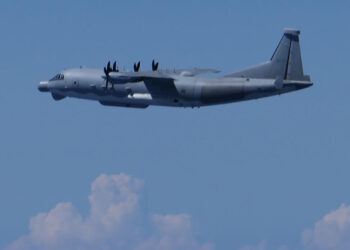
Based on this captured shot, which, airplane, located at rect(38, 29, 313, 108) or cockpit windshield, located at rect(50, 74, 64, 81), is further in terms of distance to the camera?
cockpit windshield, located at rect(50, 74, 64, 81)

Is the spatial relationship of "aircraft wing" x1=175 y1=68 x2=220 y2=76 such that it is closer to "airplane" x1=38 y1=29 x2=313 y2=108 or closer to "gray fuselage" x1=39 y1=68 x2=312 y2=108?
"airplane" x1=38 y1=29 x2=313 y2=108

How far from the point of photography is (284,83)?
84062 mm

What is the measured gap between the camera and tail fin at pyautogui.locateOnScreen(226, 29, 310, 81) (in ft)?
278

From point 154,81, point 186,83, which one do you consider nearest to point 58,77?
point 154,81

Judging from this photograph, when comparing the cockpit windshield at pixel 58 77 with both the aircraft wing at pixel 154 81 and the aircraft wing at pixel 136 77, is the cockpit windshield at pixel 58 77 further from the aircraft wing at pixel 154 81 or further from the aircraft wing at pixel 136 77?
the aircraft wing at pixel 154 81

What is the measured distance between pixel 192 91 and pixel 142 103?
5080 millimetres

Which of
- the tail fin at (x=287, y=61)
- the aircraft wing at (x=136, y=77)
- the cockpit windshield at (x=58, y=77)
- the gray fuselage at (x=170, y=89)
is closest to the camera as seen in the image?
the tail fin at (x=287, y=61)

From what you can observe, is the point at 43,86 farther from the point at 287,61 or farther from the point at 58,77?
the point at 287,61

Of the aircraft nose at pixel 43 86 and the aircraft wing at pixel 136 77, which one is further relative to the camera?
the aircraft nose at pixel 43 86

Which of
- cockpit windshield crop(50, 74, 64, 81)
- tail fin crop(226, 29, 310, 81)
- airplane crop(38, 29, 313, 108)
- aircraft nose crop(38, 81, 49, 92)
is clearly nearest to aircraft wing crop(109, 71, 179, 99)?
airplane crop(38, 29, 313, 108)

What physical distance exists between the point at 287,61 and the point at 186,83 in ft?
29.6

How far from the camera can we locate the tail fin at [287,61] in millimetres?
84688

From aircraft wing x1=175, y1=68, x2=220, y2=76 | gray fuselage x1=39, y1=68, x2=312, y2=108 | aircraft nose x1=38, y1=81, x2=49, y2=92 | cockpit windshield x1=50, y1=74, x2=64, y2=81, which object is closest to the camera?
gray fuselage x1=39, y1=68, x2=312, y2=108

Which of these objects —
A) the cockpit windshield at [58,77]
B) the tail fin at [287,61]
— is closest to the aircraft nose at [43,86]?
the cockpit windshield at [58,77]
